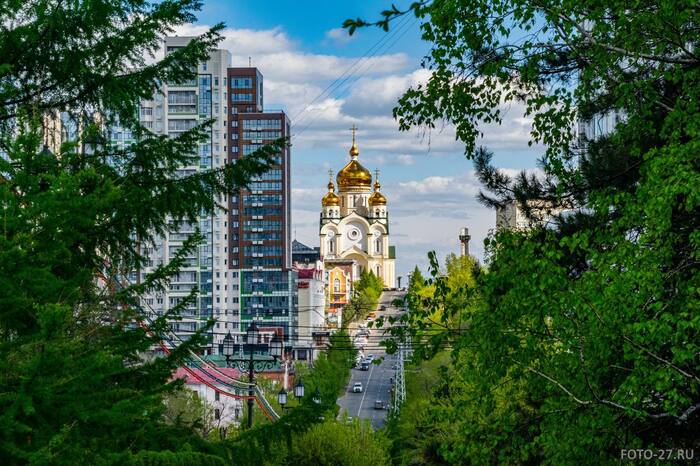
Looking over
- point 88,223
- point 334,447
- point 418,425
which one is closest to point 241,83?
point 418,425

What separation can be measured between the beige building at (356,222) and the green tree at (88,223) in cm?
16132

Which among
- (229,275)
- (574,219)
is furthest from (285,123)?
(574,219)

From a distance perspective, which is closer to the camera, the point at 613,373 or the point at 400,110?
the point at 613,373

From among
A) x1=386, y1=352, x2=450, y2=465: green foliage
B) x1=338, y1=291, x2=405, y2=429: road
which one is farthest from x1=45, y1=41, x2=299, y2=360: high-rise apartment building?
x1=386, y1=352, x2=450, y2=465: green foliage

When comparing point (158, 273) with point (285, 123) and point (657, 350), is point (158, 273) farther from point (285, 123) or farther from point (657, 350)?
point (285, 123)

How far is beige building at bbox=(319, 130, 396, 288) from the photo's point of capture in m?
174

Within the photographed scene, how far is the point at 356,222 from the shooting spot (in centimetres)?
17575

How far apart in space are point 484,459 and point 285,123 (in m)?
112

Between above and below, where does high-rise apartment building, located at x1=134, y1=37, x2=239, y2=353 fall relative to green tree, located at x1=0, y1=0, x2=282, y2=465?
above

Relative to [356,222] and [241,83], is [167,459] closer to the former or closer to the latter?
[241,83]

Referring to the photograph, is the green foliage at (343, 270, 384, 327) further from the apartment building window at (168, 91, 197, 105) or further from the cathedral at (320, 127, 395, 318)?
the apartment building window at (168, 91, 197, 105)

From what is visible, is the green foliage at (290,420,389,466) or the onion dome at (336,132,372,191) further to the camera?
the onion dome at (336,132,372,191)

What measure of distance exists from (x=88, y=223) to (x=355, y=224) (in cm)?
16908

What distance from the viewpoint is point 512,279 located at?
10578 mm
